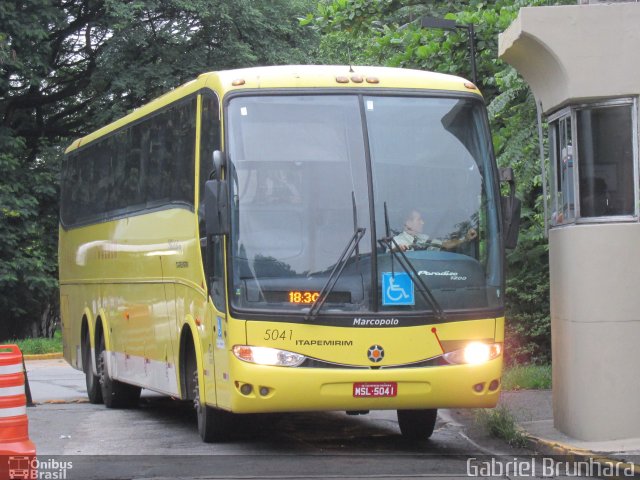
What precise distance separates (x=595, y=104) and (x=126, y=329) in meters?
7.05

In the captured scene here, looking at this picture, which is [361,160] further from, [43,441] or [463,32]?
[463,32]

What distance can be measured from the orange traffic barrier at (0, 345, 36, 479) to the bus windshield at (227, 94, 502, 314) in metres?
2.21

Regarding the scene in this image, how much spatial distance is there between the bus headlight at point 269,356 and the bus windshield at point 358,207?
1.20ft

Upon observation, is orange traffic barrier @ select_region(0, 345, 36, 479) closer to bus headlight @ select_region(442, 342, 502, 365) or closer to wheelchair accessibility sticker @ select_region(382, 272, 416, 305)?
wheelchair accessibility sticker @ select_region(382, 272, 416, 305)

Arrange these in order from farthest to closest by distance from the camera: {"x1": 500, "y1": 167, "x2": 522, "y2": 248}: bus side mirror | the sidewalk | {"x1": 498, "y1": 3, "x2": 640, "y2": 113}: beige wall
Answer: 1. {"x1": 500, "y1": 167, "x2": 522, "y2": 248}: bus side mirror
2. {"x1": 498, "y1": 3, "x2": 640, "y2": 113}: beige wall
3. the sidewalk

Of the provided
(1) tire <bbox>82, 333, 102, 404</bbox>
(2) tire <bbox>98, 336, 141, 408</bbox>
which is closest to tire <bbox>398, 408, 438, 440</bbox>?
(2) tire <bbox>98, 336, 141, 408</bbox>

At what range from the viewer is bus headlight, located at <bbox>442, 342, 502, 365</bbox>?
10927 mm

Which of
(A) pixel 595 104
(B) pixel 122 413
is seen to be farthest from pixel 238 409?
(B) pixel 122 413

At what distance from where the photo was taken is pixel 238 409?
35.2 feet

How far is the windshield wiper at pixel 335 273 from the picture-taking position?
10602 mm

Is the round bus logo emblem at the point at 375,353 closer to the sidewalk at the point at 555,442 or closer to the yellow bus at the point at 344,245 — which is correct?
the yellow bus at the point at 344,245

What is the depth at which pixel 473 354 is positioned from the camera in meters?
11.0

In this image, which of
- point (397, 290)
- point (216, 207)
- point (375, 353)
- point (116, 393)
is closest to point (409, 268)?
point (397, 290)

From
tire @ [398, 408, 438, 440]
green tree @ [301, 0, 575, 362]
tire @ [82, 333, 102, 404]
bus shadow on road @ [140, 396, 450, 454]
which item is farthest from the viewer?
tire @ [82, 333, 102, 404]
